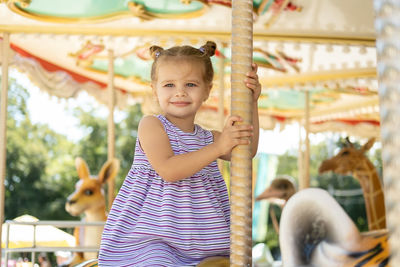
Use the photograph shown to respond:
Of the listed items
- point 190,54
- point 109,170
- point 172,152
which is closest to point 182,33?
point 109,170

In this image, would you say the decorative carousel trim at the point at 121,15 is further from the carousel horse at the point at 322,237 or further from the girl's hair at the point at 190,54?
the carousel horse at the point at 322,237

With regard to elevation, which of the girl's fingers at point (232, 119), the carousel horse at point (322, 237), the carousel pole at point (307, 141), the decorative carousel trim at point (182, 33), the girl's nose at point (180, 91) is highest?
the decorative carousel trim at point (182, 33)

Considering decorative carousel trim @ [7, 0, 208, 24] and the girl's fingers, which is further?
decorative carousel trim @ [7, 0, 208, 24]

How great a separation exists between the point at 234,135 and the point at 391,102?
0.90m

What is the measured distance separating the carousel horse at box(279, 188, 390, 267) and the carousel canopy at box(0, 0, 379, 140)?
4.64ft

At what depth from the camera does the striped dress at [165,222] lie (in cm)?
183

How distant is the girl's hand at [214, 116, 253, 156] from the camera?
5.59 feet

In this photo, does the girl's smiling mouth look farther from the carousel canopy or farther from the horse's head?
the horse's head

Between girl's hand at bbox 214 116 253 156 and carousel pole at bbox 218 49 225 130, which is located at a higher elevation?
carousel pole at bbox 218 49 225 130

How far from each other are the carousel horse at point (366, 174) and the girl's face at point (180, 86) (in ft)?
16.9

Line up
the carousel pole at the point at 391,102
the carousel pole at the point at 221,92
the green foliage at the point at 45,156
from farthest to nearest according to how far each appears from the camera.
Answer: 1. the green foliage at the point at 45,156
2. the carousel pole at the point at 221,92
3. the carousel pole at the point at 391,102

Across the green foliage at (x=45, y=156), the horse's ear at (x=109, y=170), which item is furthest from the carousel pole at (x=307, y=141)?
the green foliage at (x=45, y=156)

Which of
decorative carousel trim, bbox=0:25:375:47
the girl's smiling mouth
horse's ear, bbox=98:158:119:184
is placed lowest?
the girl's smiling mouth

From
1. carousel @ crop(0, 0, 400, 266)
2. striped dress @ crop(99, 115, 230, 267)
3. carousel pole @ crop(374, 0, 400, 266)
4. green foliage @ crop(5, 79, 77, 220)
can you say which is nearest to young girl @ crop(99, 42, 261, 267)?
striped dress @ crop(99, 115, 230, 267)
